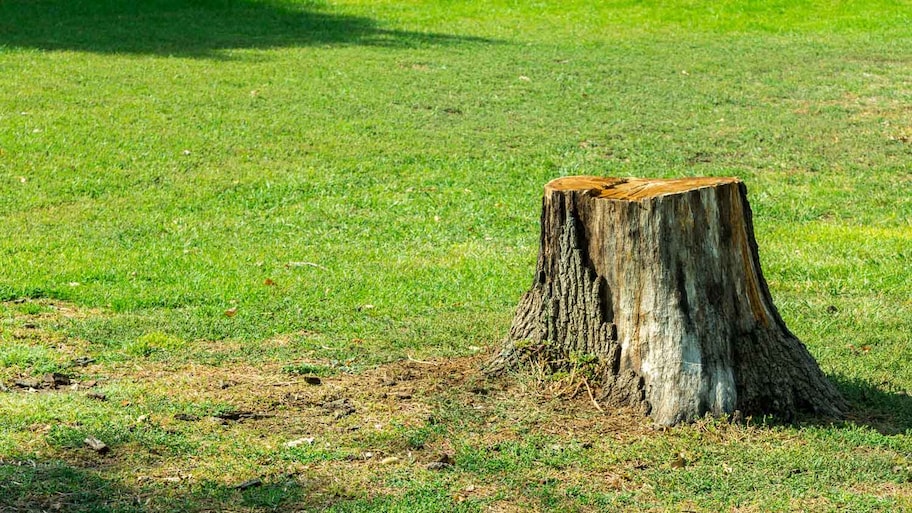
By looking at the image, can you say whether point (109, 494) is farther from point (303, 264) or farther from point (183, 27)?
point (183, 27)

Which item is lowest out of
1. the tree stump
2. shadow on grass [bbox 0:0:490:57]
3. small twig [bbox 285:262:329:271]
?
small twig [bbox 285:262:329:271]

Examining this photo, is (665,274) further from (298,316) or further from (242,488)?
(298,316)

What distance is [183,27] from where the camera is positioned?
1762cm

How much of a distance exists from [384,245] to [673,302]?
3.95m

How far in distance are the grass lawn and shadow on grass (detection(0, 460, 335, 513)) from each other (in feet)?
0.04

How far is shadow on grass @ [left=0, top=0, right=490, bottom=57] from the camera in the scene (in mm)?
15906

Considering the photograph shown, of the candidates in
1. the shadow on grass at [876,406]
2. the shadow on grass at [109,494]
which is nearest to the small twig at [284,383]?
the shadow on grass at [109,494]

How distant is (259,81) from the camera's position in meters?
13.8

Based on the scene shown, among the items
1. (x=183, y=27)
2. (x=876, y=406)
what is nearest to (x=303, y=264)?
(x=876, y=406)

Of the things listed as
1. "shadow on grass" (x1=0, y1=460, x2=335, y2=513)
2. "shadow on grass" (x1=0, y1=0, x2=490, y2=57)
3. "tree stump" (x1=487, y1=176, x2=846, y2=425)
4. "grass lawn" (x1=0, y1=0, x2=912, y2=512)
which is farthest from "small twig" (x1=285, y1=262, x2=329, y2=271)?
"shadow on grass" (x1=0, y1=0, x2=490, y2=57)

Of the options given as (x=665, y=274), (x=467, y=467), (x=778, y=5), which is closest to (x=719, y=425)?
(x=665, y=274)

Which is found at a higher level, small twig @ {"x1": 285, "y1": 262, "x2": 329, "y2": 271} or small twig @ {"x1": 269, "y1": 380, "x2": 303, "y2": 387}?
small twig @ {"x1": 285, "y1": 262, "x2": 329, "y2": 271}

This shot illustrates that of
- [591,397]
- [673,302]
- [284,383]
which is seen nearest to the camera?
[673,302]

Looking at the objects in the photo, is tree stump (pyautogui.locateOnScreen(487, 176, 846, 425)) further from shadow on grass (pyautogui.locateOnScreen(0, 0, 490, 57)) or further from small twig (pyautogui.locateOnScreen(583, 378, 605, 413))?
shadow on grass (pyautogui.locateOnScreen(0, 0, 490, 57))
